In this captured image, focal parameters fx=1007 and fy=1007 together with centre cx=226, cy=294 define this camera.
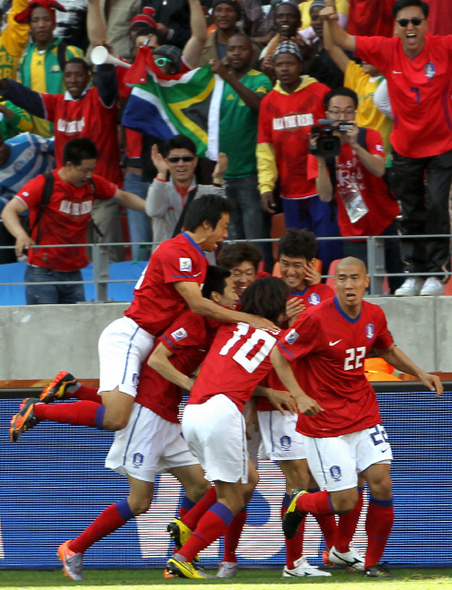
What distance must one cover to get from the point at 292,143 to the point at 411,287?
1.57 metres

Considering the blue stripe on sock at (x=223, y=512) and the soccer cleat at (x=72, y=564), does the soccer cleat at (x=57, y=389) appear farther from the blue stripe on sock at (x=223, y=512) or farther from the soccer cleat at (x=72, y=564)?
the blue stripe on sock at (x=223, y=512)

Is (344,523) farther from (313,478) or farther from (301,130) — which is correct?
(301,130)

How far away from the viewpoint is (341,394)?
19.2 ft

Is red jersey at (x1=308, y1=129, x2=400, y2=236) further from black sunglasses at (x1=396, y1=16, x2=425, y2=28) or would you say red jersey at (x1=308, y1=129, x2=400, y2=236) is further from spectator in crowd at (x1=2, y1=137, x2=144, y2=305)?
spectator in crowd at (x1=2, y1=137, x2=144, y2=305)

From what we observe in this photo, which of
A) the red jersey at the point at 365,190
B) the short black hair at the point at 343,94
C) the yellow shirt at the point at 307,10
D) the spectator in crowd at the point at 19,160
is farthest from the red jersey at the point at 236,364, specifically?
the yellow shirt at the point at 307,10

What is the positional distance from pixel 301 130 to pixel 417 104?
3.33 ft

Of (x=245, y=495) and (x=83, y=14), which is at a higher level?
(x=83, y=14)

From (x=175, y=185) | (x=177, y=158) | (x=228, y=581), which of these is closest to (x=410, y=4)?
(x=177, y=158)

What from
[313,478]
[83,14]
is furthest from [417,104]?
[83,14]

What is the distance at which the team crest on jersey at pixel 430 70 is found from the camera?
7.94m

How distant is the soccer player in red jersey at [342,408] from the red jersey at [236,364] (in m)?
0.16

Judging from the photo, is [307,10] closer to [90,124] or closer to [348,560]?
[90,124]

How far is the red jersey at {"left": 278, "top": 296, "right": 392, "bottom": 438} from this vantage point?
19.0 ft

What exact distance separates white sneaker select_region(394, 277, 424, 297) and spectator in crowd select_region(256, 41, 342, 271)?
2.36 ft
